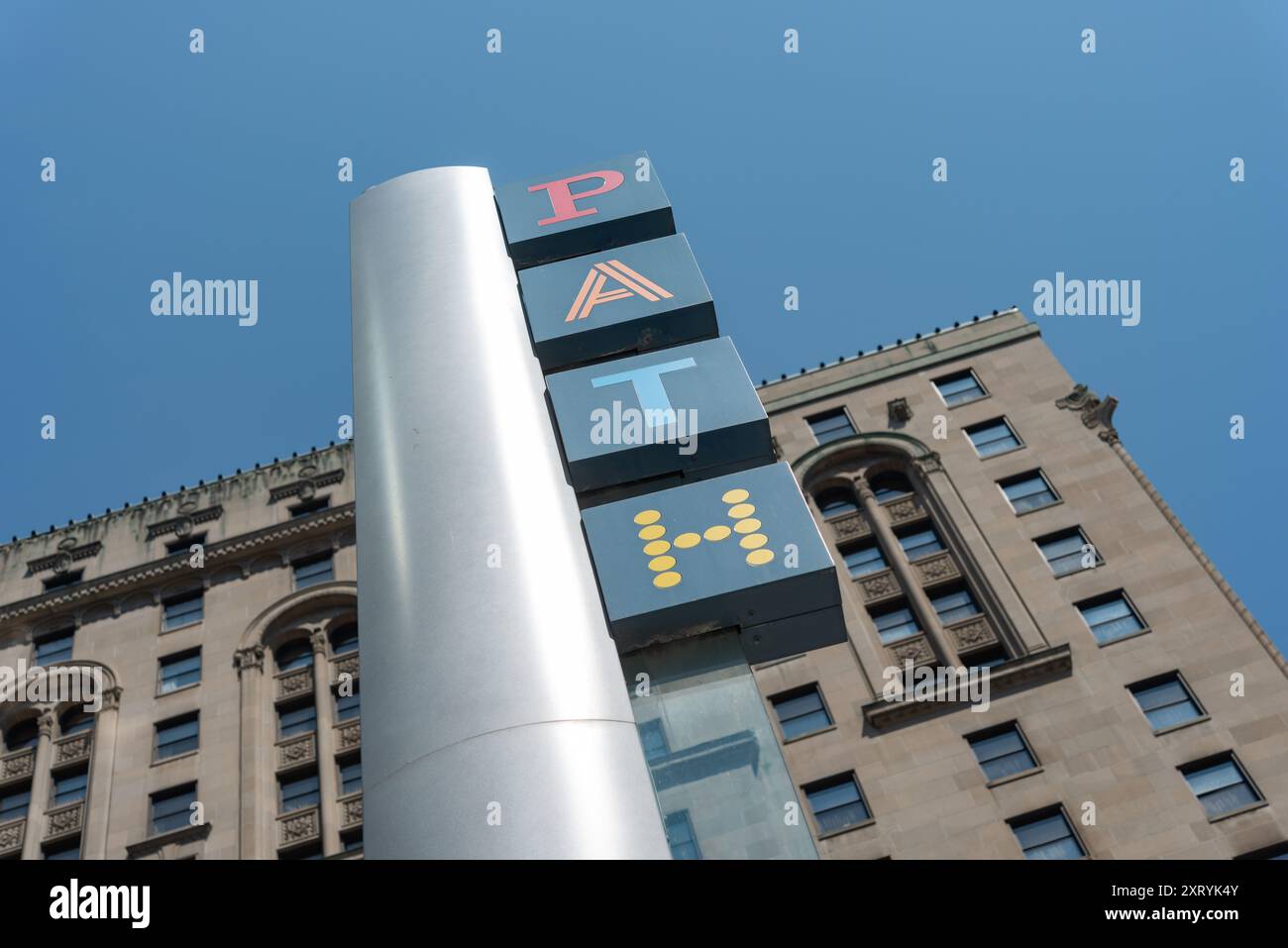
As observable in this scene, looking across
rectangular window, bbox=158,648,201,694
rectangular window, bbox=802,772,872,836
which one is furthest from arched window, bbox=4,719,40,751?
rectangular window, bbox=802,772,872,836

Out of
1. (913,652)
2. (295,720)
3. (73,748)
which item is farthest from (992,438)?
(73,748)

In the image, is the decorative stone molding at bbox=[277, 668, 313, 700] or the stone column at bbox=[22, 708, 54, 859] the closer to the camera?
the stone column at bbox=[22, 708, 54, 859]

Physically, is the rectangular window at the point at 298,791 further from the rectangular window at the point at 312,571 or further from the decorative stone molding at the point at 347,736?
the rectangular window at the point at 312,571

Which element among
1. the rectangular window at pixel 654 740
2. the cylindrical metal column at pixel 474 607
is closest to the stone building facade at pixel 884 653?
the cylindrical metal column at pixel 474 607

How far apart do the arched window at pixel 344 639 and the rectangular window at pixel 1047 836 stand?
25.0 m

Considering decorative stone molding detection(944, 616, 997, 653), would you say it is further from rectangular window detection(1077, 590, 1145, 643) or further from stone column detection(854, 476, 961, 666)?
rectangular window detection(1077, 590, 1145, 643)

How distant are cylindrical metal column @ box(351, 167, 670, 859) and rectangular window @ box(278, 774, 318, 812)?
31.5 m

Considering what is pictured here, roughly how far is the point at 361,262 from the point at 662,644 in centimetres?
735

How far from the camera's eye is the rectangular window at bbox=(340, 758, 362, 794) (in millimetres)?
44031

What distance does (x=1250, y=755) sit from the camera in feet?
127

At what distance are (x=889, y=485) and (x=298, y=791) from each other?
24.9 metres
